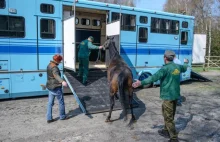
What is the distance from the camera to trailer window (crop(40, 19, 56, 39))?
781cm

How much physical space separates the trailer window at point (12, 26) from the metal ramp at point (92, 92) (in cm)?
226

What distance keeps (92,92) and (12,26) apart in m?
3.59

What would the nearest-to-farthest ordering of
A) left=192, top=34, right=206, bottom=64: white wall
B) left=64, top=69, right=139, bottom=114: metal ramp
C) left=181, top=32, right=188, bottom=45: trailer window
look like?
1. left=64, top=69, right=139, bottom=114: metal ramp
2. left=181, top=32, right=188, bottom=45: trailer window
3. left=192, top=34, right=206, bottom=64: white wall

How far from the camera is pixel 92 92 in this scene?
741cm

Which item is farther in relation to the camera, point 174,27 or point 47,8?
point 174,27

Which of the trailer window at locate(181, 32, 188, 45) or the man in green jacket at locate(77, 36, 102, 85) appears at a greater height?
the trailer window at locate(181, 32, 188, 45)

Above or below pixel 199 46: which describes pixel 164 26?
above

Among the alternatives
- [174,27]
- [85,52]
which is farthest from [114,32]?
[174,27]

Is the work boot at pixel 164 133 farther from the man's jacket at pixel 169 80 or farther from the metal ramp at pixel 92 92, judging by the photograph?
the metal ramp at pixel 92 92

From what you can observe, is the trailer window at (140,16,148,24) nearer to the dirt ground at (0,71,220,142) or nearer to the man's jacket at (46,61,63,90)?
the dirt ground at (0,71,220,142)

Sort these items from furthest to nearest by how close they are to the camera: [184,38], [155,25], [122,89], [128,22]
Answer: [184,38] → [155,25] → [128,22] → [122,89]

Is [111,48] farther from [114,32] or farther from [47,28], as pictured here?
[47,28]

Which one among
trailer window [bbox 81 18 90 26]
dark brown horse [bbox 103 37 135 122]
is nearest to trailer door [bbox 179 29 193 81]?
trailer window [bbox 81 18 90 26]

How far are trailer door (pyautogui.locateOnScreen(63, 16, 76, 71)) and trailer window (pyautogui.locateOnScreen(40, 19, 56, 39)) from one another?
45cm
